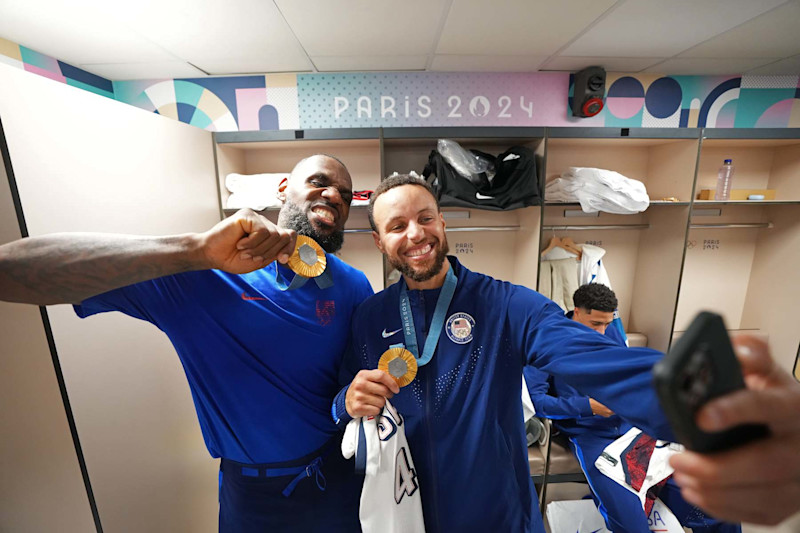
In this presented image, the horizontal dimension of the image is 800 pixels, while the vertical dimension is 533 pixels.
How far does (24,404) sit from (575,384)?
175 cm

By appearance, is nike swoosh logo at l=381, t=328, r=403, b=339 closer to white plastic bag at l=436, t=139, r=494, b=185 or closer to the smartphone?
the smartphone

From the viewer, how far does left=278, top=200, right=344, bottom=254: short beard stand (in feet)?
4.20

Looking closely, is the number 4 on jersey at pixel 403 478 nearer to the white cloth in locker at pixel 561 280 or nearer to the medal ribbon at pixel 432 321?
the medal ribbon at pixel 432 321

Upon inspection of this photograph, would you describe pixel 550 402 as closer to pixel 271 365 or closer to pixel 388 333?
pixel 388 333

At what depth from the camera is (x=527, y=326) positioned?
926 millimetres

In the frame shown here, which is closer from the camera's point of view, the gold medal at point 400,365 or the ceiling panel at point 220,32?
the gold medal at point 400,365

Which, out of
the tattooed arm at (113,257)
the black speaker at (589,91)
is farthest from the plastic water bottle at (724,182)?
the tattooed arm at (113,257)

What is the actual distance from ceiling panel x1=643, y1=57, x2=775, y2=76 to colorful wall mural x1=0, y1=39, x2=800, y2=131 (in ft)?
0.25

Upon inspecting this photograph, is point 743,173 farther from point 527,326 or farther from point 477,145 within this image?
point 527,326

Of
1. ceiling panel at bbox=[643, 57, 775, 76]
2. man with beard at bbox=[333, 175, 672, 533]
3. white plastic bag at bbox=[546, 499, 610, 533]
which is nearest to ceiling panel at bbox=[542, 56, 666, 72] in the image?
ceiling panel at bbox=[643, 57, 775, 76]

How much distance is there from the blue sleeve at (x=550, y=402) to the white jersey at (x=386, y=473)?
105cm

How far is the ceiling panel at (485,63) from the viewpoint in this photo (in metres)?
2.11

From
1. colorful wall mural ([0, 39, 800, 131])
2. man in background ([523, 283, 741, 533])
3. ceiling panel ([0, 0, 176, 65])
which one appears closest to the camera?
ceiling panel ([0, 0, 176, 65])

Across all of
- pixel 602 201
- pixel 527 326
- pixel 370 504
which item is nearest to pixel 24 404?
pixel 370 504
